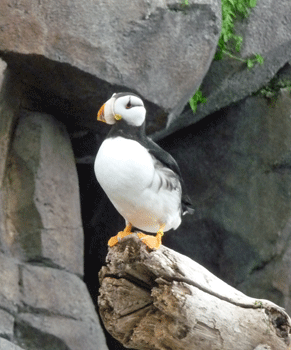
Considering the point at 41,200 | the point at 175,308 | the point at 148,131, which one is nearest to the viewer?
the point at 175,308

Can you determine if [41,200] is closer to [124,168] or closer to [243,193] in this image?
[243,193]

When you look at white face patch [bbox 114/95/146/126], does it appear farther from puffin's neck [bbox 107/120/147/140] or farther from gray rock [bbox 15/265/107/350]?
gray rock [bbox 15/265/107/350]

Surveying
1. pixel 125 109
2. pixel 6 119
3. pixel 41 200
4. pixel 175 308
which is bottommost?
pixel 41 200

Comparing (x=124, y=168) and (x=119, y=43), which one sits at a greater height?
(x=124, y=168)

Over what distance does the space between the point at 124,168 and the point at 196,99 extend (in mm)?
2397

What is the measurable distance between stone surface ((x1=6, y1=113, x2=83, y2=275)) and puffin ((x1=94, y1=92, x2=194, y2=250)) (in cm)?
163

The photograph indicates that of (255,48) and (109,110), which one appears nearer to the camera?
(109,110)

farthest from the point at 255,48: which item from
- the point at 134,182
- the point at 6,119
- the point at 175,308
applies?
the point at 175,308

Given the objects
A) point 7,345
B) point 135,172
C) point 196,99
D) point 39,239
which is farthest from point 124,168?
point 196,99

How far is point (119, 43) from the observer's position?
369 centimetres

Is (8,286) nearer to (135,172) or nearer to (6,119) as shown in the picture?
(6,119)

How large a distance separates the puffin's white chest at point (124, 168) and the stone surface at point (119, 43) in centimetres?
163

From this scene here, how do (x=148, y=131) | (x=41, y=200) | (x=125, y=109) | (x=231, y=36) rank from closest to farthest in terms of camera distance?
1. (x=125, y=109)
2. (x=41, y=200)
3. (x=148, y=131)
4. (x=231, y=36)

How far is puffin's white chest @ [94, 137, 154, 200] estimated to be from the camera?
6.80 ft
